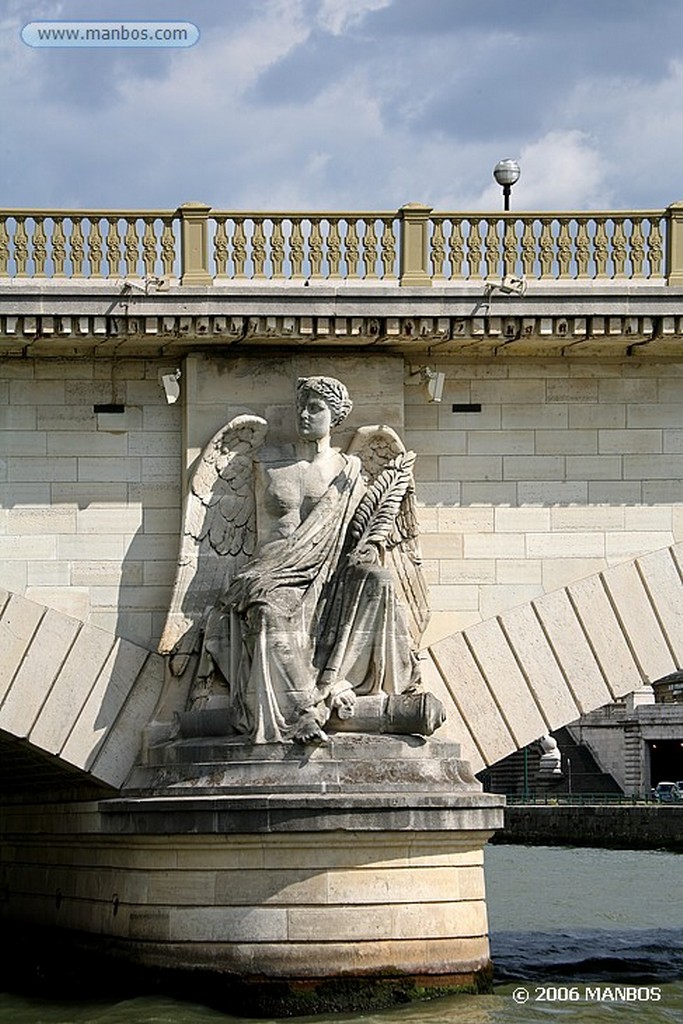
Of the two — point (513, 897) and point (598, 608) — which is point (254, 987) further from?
point (513, 897)

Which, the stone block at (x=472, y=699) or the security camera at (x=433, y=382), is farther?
the security camera at (x=433, y=382)

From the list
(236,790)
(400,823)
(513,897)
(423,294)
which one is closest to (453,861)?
(400,823)

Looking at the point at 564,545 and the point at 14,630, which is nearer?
the point at 14,630

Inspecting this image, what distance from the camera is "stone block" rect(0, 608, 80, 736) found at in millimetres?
18594

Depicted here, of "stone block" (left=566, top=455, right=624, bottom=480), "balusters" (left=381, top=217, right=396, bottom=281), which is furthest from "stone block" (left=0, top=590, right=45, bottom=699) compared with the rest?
"stone block" (left=566, top=455, right=624, bottom=480)

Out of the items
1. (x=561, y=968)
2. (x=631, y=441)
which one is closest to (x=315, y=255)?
(x=631, y=441)

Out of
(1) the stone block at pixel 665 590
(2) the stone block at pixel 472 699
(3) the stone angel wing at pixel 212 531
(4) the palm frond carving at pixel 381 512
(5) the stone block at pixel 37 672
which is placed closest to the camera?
(4) the palm frond carving at pixel 381 512

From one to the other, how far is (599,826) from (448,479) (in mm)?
Answer: 32371

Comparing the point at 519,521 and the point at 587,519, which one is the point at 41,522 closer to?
the point at 519,521

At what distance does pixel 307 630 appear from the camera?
58.6 ft

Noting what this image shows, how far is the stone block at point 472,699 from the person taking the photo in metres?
18.9

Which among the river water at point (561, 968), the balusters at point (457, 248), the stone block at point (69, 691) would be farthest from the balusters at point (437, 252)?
the river water at point (561, 968)

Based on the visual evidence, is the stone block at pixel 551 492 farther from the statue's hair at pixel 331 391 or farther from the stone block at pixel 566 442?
the statue's hair at pixel 331 391

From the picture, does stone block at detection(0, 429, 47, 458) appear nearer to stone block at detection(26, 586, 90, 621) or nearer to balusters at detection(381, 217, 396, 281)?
stone block at detection(26, 586, 90, 621)
